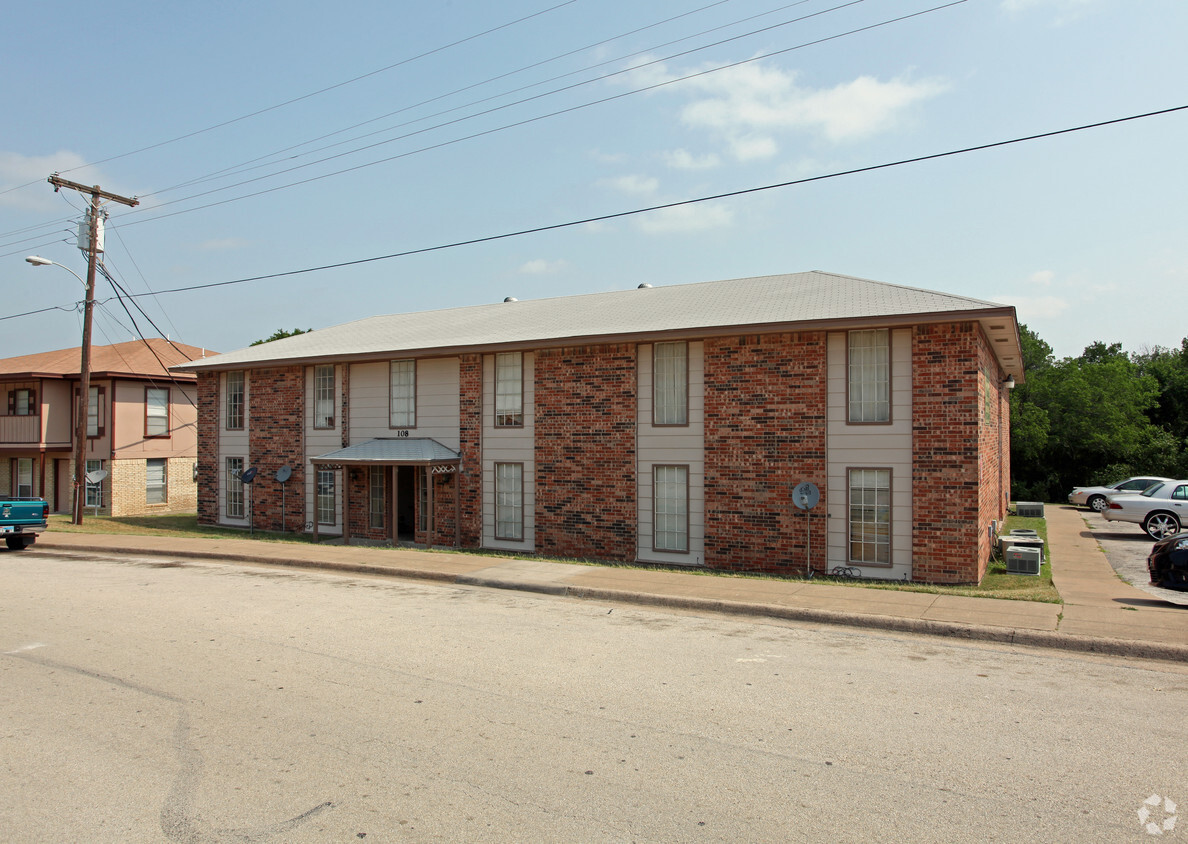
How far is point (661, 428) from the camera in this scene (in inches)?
661

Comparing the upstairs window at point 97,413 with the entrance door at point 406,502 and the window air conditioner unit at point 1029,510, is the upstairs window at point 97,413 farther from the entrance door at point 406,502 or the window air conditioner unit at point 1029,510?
the window air conditioner unit at point 1029,510

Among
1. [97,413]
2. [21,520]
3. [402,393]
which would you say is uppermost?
[402,393]

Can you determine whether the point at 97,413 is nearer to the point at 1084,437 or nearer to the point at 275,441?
the point at 275,441

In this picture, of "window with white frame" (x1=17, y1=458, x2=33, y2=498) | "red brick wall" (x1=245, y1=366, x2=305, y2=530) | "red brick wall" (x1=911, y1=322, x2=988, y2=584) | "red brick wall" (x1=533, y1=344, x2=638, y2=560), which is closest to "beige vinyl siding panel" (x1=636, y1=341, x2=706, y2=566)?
"red brick wall" (x1=533, y1=344, x2=638, y2=560)

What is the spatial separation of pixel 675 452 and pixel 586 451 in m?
2.14

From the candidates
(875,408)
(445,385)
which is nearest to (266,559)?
(445,385)

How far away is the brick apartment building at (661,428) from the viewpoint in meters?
14.4

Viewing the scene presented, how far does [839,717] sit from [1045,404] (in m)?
41.7

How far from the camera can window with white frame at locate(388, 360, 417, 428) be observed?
66.9 feet

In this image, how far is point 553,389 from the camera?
18.2 metres

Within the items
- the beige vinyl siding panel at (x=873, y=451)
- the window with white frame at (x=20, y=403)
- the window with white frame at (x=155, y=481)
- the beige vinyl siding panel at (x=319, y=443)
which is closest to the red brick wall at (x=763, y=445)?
the beige vinyl siding panel at (x=873, y=451)

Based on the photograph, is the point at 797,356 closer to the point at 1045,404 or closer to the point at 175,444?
the point at 175,444

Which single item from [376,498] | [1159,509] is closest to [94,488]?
[376,498]

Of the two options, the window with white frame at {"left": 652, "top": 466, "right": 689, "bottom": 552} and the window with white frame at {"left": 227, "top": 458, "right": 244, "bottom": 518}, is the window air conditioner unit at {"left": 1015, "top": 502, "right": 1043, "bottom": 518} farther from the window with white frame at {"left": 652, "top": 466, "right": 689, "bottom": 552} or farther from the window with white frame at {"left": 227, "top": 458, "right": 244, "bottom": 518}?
the window with white frame at {"left": 227, "top": 458, "right": 244, "bottom": 518}
